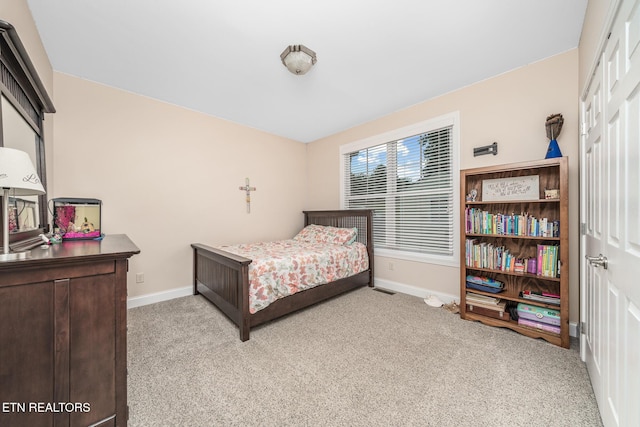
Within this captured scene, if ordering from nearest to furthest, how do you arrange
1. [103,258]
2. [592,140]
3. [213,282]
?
[103,258] < [592,140] < [213,282]

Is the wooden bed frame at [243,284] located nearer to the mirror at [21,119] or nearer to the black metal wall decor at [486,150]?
the mirror at [21,119]

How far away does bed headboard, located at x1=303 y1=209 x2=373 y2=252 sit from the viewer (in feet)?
11.5

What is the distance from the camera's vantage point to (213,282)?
8.91 ft

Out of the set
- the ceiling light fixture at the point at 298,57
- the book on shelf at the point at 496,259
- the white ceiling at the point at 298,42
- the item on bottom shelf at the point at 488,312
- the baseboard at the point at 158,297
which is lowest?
the baseboard at the point at 158,297

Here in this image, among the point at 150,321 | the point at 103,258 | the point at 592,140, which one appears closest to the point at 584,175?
the point at 592,140

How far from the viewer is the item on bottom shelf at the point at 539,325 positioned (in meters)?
1.98

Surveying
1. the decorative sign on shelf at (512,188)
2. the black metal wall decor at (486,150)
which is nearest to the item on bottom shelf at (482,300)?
the decorative sign on shelf at (512,188)

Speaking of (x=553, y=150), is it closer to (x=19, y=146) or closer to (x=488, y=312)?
(x=488, y=312)

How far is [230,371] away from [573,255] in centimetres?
291

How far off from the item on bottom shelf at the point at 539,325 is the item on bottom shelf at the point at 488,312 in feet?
0.36

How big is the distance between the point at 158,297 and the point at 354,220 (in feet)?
8.90

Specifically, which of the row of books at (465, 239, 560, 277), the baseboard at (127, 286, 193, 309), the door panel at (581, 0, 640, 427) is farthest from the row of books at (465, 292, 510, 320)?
the baseboard at (127, 286, 193, 309)

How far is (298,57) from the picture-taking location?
200cm

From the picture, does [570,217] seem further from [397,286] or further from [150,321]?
[150,321]
